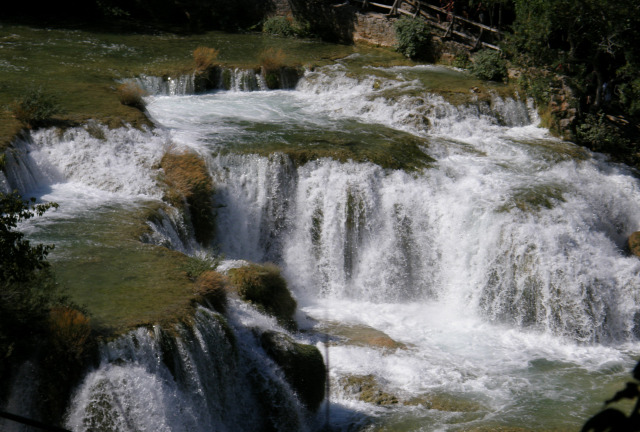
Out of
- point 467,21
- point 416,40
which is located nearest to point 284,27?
point 416,40

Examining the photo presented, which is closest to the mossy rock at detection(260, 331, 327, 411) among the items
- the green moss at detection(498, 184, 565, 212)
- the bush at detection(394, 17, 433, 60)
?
the green moss at detection(498, 184, 565, 212)

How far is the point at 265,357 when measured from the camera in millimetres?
9797

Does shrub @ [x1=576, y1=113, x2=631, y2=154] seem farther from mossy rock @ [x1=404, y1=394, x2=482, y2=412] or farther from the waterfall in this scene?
the waterfall

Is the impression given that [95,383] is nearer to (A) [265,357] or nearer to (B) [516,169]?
(A) [265,357]

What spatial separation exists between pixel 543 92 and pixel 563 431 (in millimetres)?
11042

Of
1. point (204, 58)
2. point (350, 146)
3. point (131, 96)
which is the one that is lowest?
point (350, 146)

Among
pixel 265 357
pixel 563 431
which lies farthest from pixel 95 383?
pixel 563 431

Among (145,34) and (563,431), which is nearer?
(563,431)

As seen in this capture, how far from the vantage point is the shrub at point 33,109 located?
1396 cm

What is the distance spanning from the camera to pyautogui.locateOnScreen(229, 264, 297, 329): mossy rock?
11016 millimetres

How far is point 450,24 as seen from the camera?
74.8 feet

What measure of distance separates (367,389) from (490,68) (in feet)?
41.9

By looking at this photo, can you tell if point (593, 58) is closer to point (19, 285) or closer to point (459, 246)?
point (459, 246)

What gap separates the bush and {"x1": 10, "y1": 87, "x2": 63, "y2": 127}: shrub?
11936 mm
